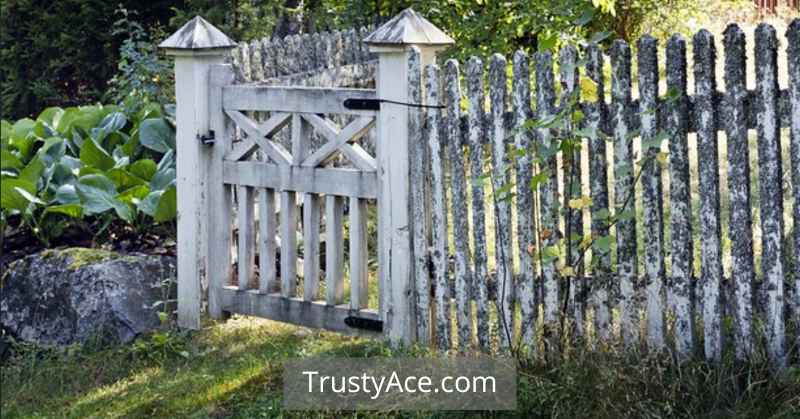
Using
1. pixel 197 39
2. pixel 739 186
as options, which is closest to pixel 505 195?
pixel 739 186

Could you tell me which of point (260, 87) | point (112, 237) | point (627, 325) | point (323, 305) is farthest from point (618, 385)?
point (112, 237)

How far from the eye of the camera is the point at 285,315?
6539mm

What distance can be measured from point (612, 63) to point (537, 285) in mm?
1045

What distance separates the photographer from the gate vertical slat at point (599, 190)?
526 cm

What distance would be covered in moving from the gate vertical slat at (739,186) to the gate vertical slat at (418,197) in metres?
1.46

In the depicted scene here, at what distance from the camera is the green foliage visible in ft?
23.9

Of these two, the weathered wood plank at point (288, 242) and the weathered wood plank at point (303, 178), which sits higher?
the weathered wood plank at point (303, 178)

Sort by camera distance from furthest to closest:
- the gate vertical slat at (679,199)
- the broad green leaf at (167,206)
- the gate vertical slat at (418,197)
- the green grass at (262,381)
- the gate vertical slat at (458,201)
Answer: the broad green leaf at (167,206) → the gate vertical slat at (418,197) → the gate vertical slat at (458,201) → the gate vertical slat at (679,199) → the green grass at (262,381)

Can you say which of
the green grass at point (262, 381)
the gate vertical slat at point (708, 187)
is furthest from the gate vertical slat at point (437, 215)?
the gate vertical slat at point (708, 187)

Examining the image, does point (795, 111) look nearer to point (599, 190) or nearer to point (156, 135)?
point (599, 190)

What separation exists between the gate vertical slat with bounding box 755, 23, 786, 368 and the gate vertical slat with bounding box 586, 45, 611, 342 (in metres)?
0.64

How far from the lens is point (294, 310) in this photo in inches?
256

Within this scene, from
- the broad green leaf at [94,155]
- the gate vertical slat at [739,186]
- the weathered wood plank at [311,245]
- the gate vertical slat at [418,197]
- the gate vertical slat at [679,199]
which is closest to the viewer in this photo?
the gate vertical slat at [739,186]

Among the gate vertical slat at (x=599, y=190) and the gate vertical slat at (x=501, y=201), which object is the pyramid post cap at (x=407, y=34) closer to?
the gate vertical slat at (x=501, y=201)
